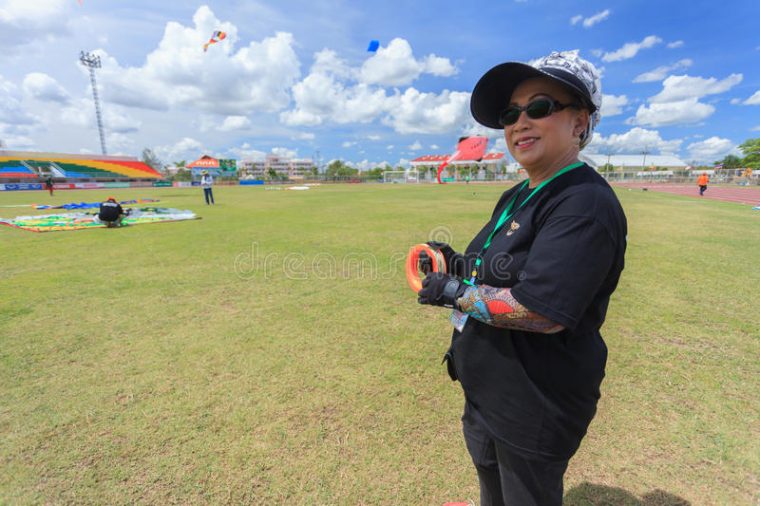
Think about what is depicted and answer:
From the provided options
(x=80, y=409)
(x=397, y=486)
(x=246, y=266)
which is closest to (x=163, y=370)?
(x=80, y=409)

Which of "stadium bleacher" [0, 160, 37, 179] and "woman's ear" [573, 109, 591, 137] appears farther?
"stadium bleacher" [0, 160, 37, 179]

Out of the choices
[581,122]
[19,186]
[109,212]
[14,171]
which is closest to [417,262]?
[581,122]

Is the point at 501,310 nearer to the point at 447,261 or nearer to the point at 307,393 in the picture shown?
the point at 447,261

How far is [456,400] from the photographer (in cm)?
285

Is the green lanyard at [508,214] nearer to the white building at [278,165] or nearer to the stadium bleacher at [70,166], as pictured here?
the stadium bleacher at [70,166]

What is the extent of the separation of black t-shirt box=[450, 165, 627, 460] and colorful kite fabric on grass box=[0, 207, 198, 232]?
13.7 meters

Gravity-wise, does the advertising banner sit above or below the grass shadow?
above

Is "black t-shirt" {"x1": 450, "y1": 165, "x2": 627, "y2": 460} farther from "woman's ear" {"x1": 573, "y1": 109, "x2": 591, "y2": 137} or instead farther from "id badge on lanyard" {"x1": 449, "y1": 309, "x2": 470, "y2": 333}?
"woman's ear" {"x1": 573, "y1": 109, "x2": 591, "y2": 137}

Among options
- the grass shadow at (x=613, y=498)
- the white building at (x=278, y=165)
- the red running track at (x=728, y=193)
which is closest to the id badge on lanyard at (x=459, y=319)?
the grass shadow at (x=613, y=498)

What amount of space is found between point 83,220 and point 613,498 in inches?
599

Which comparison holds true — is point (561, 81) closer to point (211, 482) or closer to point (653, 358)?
point (211, 482)

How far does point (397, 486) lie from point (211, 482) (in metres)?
1.13

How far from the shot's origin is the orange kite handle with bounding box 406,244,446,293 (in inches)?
64.1

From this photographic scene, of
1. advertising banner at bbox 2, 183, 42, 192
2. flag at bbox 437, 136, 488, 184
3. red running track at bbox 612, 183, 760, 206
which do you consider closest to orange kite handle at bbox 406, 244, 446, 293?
red running track at bbox 612, 183, 760, 206
